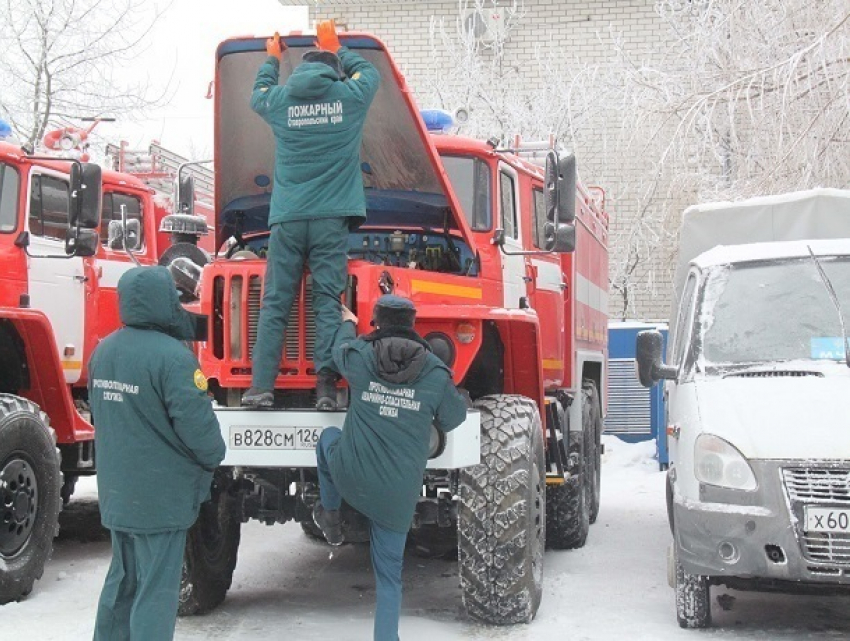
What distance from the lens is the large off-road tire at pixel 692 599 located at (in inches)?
246

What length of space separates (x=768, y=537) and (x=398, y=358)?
2026 mm

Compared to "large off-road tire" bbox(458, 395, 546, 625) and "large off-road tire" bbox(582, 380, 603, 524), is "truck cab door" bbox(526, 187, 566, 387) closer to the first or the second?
"large off-road tire" bbox(582, 380, 603, 524)

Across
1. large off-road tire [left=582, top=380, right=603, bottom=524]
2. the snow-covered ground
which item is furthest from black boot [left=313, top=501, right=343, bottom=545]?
large off-road tire [left=582, top=380, right=603, bottom=524]

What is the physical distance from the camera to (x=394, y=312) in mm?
5461

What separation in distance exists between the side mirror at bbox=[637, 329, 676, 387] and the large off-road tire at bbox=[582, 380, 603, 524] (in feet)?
10.1

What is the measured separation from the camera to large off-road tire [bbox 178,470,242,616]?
6457 millimetres

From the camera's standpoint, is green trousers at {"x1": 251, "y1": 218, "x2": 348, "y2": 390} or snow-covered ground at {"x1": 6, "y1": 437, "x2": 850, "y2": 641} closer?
green trousers at {"x1": 251, "y1": 218, "x2": 348, "y2": 390}

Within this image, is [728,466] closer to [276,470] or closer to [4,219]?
[276,470]

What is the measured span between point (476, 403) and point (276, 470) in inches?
45.6

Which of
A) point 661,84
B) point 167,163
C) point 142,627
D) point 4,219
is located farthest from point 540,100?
point 142,627

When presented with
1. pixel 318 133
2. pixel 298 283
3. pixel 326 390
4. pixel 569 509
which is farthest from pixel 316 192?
pixel 569 509

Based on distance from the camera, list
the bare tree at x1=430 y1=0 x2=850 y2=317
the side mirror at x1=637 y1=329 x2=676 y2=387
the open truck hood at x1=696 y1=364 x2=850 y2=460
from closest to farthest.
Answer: the open truck hood at x1=696 y1=364 x2=850 y2=460 → the side mirror at x1=637 y1=329 x2=676 y2=387 → the bare tree at x1=430 y1=0 x2=850 y2=317

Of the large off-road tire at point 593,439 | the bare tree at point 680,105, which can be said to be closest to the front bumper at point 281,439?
the large off-road tire at point 593,439

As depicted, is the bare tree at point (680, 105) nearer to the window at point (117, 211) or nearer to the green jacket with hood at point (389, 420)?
the window at point (117, 211)
